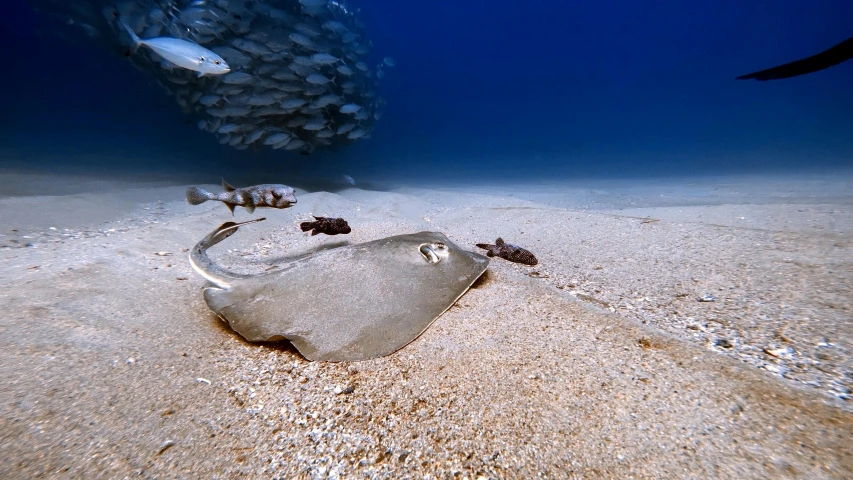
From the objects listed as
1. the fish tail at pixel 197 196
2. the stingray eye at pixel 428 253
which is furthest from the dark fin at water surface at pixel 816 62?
the fish tail at pixel 197 196

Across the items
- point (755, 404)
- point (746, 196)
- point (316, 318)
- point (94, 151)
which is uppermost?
point (94, 151)

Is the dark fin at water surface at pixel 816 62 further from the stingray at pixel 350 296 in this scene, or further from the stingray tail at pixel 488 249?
the stingray at pixel 350 296

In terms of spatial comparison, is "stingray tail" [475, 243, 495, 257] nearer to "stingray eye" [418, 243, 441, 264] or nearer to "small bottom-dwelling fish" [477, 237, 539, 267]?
"small bottom-dwelling fish" [477, 237, 539, 267]

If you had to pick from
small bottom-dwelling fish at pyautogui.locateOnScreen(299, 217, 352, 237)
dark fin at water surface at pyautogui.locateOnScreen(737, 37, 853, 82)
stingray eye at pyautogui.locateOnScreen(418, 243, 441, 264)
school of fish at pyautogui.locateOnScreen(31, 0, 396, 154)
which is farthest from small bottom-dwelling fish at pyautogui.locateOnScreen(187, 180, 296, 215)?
school of fish at pyautogui.locateOnScreen(31, 0, 396, 154)

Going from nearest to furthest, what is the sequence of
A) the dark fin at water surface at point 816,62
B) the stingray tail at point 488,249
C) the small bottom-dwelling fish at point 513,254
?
the dark fin at water surface at point 816,62 → the small bottom-dwelling fish at point 513,254 → the stingray tail at point 488,249

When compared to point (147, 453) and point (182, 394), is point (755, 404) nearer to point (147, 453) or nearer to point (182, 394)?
point (147, 453)

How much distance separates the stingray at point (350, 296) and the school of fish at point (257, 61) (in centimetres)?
793

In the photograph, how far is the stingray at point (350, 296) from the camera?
1631 millimetres

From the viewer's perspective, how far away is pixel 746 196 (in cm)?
736

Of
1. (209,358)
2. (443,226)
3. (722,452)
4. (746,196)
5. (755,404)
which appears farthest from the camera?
(746,196)

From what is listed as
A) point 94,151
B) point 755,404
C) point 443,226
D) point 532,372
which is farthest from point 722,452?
point 94,151

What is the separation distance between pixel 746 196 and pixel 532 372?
9326 mm

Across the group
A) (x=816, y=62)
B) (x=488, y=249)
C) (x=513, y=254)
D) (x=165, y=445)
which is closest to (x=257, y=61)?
(x=488, y=249)

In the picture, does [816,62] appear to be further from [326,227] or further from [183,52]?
[183,52]
